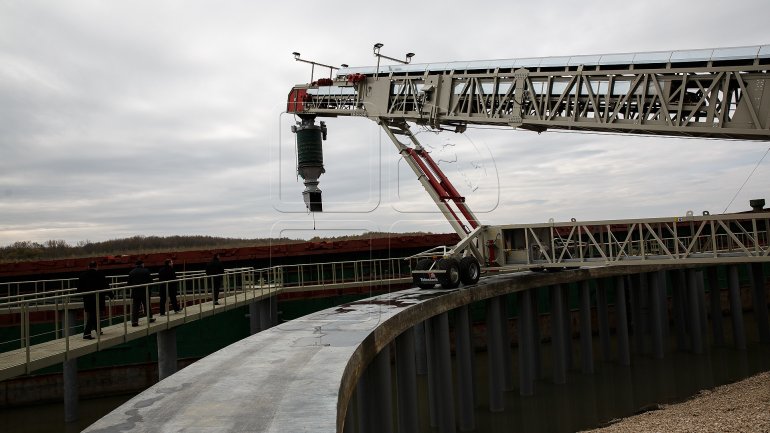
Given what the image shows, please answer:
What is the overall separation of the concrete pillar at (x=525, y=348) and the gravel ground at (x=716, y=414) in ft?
13.2

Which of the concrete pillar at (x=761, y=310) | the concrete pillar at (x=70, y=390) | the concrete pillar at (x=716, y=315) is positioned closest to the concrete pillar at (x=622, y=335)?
the concrete pillar at (x=716, y=315)

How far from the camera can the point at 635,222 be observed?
1884 centimetres

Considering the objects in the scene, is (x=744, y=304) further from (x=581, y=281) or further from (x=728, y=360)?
(x=581, y=281)

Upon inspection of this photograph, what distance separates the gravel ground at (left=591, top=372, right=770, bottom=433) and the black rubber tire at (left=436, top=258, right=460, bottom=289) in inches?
260

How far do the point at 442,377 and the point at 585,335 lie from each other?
33.1 ft

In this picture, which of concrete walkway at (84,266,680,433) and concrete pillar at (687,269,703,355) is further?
concrete pillar at (687,269,703,355)

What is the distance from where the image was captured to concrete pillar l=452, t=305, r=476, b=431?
18016 millimetres

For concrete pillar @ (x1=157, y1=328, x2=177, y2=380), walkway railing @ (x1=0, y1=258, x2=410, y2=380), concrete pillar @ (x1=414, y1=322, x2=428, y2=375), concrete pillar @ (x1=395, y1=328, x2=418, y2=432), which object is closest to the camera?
walkway railing @ (x1=0, y1=258, x2=410, y2=380)

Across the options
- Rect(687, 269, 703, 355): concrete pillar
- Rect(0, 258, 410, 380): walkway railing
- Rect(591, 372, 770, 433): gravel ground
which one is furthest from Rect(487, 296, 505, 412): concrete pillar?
Rect(687, 269, 703, 355): concrete pillar

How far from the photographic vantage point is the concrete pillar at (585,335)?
949 inches

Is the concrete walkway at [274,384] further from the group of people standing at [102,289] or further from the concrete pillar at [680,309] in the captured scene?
the concrete pillar at [680,309]

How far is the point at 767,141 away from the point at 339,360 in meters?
14.0

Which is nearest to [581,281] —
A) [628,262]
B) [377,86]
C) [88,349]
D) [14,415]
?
[628,262]

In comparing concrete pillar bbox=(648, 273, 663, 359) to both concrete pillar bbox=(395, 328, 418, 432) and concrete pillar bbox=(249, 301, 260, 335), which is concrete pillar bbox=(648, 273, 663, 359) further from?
concrete pillar bbox=(249, 301, 260, 335)
